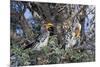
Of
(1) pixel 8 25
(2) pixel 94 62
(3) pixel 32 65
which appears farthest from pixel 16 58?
(2) pixel 94 62

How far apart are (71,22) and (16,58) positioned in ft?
1.99

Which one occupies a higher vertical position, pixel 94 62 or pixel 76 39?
pixel 76 39

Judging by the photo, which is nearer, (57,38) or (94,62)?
(57,38)

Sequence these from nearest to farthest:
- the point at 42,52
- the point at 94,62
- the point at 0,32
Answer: the point at 0,32
the point at 42,52
the point at 94,62

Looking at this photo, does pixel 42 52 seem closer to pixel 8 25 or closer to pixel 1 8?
pixel 8 25

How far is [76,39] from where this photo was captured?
2021mm

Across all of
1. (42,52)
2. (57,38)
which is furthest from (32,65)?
(57,38)

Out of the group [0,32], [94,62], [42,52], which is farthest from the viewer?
[94,62]

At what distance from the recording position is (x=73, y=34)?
2.01 m

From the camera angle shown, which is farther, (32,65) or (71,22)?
(71,22)

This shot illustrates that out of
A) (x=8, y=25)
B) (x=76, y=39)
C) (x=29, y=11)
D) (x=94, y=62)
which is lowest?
(x=94, y=62)

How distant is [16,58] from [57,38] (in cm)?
41

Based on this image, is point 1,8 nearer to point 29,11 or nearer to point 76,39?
point 29,11

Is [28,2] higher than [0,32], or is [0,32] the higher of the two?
[28,2]
